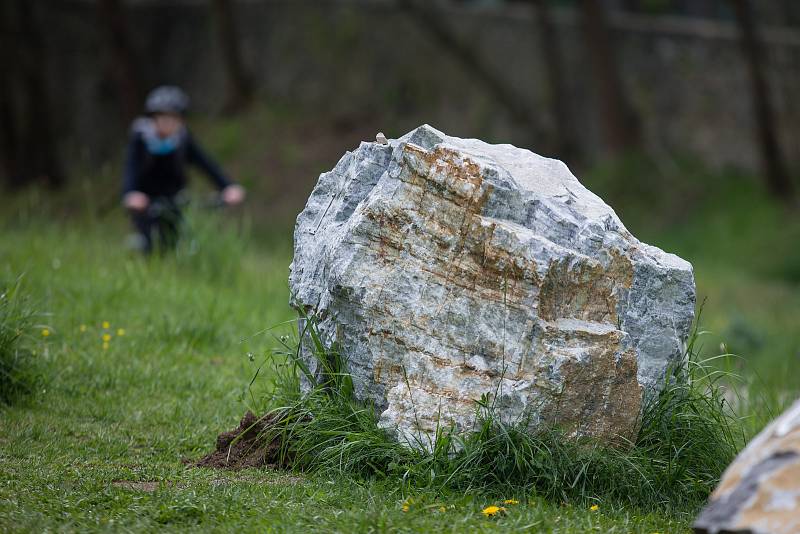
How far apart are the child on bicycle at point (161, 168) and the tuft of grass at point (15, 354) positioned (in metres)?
3.14

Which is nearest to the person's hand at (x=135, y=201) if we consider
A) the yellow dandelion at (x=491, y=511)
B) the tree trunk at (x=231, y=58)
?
the yellow dandelion at (x=491, y=511)

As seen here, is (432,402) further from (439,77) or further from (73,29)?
(73,29)

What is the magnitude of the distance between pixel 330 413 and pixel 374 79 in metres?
15.9

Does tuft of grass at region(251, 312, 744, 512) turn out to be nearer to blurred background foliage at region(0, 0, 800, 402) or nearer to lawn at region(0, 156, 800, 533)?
lawn at region(0, 156, 800, 533)

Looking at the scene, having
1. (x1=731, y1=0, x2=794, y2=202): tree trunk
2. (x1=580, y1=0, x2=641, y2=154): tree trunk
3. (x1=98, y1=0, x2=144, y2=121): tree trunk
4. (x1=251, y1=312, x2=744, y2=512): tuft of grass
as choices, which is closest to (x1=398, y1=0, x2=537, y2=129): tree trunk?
(x1=580, y1=0, x2=641, y2=154): tree trunk

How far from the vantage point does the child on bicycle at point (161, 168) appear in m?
8.60

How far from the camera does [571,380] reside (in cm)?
401

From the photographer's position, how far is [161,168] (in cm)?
881

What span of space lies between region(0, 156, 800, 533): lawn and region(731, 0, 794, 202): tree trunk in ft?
12.0

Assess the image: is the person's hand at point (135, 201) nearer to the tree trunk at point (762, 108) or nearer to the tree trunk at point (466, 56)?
the tree trunk at point (762, 108)

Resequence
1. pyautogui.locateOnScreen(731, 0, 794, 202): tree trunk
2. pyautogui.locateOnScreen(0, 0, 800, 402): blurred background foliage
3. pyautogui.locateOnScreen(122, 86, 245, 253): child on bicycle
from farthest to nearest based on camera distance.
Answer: pyautogui.locateOnScreen(0, 0, 800, 402): blurred background foliage < pyautogui.locateOnScreen(731, 0, 794, 202): tree trunk < pyautogui.locateOnScreen(122, 86, 245, 253): child on bicycle

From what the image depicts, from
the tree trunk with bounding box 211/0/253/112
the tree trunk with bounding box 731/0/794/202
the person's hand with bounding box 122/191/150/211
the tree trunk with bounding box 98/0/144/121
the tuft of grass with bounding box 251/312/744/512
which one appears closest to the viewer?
the tuft of grass with bounding box 251/312/744/512

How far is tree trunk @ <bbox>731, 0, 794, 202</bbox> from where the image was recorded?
13960 millimetres

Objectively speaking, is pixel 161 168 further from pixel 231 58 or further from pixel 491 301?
pixel 231 58
